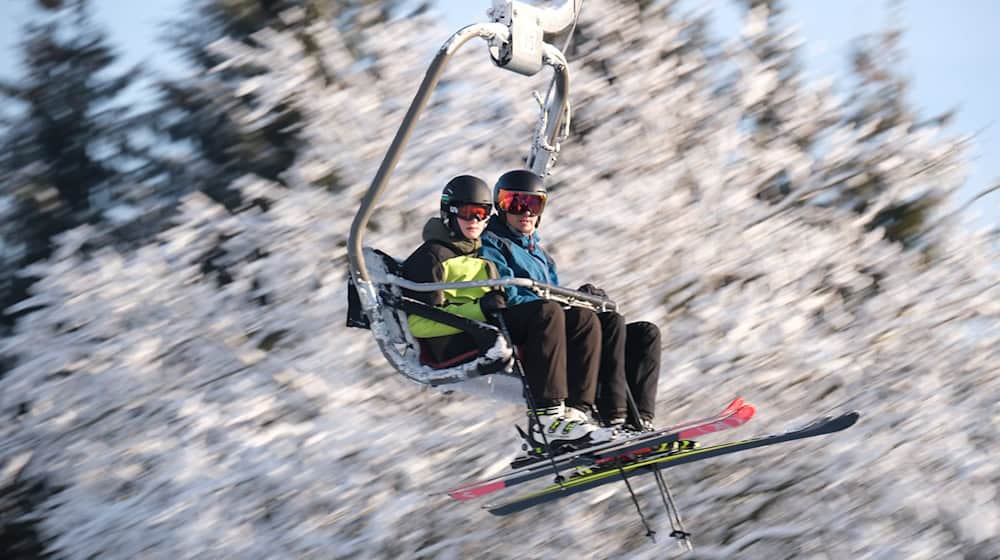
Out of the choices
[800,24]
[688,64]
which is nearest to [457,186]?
[688,64]

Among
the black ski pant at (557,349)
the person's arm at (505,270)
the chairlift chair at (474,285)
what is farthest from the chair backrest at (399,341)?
the person's arm at (505,270)

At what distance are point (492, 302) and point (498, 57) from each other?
1045mm

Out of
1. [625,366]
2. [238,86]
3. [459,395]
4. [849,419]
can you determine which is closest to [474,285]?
[625,366]

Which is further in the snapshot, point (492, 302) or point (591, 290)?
point (591, 290)

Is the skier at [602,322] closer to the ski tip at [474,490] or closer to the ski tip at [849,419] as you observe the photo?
the ski tip at [474,490]

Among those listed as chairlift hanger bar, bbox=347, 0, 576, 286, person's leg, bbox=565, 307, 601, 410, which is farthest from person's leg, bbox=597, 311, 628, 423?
chairlift hanger bar, bbox=347, 0, 576, 286

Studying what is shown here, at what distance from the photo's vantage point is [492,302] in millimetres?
5484

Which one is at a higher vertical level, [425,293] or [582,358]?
[425,293]

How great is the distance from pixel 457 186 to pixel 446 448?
3.73m

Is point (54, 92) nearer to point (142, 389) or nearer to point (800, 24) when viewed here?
point (142, 389)

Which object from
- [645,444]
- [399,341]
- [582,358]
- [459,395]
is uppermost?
[399,341]

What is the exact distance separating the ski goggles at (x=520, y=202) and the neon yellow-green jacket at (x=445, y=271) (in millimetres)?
230

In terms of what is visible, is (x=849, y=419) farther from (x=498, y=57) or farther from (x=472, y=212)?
(x=498, y=57)

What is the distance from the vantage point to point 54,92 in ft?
42.4
